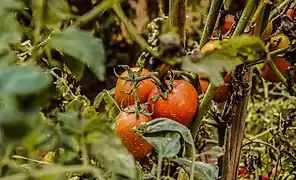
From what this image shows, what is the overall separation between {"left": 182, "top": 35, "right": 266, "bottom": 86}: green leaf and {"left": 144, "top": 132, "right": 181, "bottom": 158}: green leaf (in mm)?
81

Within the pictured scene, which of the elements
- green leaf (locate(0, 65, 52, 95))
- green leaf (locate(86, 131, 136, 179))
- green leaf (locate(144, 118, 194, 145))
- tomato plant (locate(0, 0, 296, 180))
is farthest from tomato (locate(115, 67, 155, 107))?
green leaf (locate(0, 65, 52, 95))

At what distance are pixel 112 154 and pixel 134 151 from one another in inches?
7.3

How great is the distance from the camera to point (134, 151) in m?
0.57

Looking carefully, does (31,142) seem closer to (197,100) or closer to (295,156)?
(197,100)

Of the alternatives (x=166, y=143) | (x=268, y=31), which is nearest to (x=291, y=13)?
(x=268, y=31)

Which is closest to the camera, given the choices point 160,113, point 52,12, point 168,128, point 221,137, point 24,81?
point 24,81

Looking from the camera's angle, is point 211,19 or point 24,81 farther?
point 211,19

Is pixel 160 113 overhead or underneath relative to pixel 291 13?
underneath

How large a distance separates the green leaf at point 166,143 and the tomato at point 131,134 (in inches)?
3.2

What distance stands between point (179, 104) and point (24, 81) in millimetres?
324

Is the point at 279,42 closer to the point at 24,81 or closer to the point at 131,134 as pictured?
the point at 131,134

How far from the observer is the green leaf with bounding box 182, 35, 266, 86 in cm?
35

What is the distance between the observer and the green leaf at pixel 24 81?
258mm

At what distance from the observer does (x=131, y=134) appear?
0.57 metres
